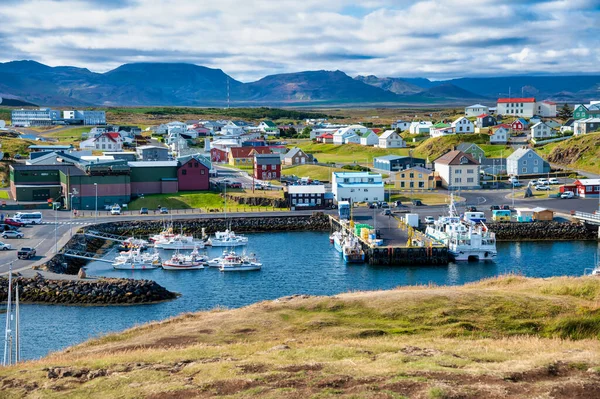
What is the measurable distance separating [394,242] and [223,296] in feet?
42.5

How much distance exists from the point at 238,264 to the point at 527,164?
121 feet

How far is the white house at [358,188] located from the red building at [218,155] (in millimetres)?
29383

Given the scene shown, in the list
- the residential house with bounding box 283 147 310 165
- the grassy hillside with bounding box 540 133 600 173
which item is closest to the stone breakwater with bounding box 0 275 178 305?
the residential house with bounding box 283 147 310 165

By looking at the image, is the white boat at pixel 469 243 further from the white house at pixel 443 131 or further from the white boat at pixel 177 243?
the white house at pixel 443 131

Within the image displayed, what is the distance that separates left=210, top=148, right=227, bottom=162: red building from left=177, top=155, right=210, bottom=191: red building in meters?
23.8

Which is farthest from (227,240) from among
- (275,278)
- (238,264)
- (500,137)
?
(500,137)

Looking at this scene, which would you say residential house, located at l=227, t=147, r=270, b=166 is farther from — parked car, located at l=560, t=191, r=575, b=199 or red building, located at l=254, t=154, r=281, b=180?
parked car, located at l=560, t=191, r=575, b=199

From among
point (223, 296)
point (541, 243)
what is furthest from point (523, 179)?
point (223, 296)

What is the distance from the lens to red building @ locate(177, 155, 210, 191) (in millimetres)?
58000

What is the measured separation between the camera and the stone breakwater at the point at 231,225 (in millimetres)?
47969

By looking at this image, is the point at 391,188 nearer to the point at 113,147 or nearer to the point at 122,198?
the point at 122,198

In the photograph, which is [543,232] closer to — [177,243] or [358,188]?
[358,188]

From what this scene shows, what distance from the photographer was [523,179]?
65250mm

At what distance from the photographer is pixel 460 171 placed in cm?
6050
